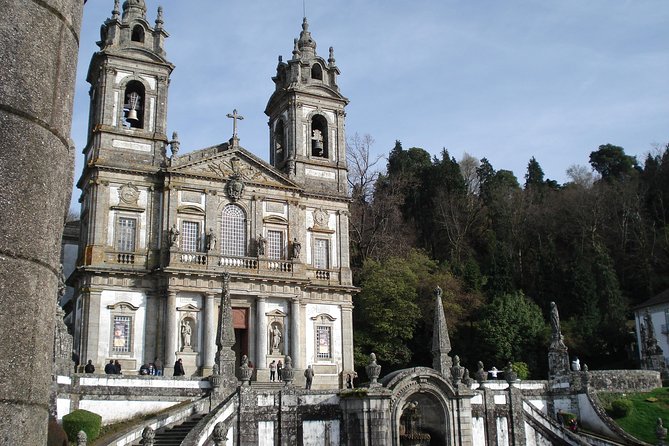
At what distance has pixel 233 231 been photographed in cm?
3594

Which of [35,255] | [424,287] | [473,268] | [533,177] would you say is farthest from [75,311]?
[533,177]

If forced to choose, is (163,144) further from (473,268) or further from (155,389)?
(473,268)

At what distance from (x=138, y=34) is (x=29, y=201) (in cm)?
3501

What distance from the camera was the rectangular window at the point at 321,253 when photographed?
37.8 metres

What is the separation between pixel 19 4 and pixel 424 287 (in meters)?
41.7

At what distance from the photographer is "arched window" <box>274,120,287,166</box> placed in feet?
134

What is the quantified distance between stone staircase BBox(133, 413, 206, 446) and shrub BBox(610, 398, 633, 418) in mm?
17666

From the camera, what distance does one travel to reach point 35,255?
4.04 metres

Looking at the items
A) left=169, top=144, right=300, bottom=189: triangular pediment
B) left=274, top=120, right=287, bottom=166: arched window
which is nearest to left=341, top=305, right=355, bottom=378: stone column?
left=169, top=144, right=300, bottom=189: triangular pediment

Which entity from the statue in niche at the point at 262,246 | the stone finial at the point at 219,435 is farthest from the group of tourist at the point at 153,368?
the stone finial at the point at 219,435

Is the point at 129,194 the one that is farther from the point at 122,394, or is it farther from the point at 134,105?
the point at 122,394

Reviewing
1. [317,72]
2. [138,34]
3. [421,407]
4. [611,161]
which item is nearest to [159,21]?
[138,34]

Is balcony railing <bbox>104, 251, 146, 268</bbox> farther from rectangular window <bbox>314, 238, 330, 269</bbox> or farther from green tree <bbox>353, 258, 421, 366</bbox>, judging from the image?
green tree <bbox>353, 258, 421, 366</bbox>

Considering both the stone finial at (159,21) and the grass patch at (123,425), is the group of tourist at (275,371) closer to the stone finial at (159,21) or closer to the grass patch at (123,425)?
the grass patch at (123,425)
